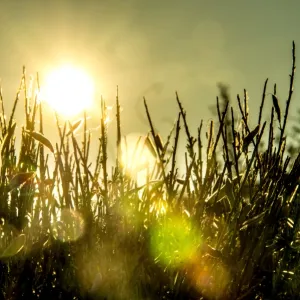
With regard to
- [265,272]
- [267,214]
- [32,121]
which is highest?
[32,121]

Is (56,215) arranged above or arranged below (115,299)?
above

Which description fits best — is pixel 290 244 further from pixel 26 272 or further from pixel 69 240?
pixel 26 272

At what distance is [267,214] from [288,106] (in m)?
0.34

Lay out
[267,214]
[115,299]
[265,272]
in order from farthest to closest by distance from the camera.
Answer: [265,272] < [267,214] < [115,299]

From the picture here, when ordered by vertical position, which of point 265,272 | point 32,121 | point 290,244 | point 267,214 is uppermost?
point 32,121

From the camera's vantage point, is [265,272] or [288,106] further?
[265,272]

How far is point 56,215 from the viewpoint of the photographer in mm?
1365

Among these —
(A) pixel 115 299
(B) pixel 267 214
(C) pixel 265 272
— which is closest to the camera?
(A) pixel 115 299

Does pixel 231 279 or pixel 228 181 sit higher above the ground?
pixel 228 181

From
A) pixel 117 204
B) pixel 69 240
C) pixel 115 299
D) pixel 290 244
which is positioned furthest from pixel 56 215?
pixel 290 244

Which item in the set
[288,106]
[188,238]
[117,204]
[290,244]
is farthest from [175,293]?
[288,106]

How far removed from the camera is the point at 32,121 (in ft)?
4.36

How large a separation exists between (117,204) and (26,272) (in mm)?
361

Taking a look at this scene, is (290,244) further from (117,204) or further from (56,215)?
(56,215)
